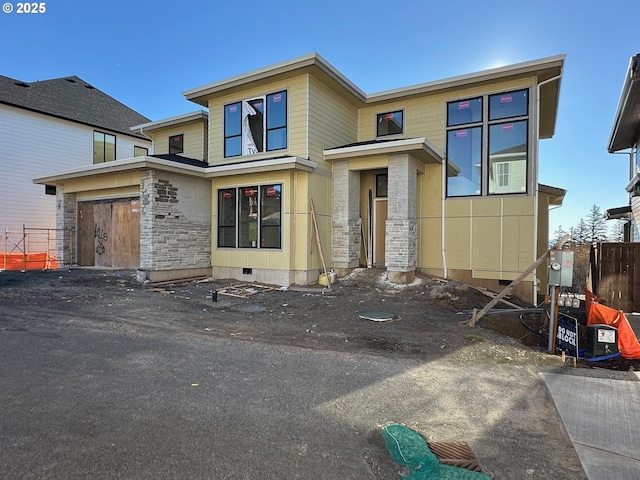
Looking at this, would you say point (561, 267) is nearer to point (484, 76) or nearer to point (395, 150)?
point (395, 150)

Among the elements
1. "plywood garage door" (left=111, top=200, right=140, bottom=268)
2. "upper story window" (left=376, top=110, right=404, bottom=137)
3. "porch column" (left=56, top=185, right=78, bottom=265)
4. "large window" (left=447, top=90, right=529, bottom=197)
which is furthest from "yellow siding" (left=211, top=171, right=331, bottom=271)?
"porch column" (left=56, top=185, right=78, bottom=265)

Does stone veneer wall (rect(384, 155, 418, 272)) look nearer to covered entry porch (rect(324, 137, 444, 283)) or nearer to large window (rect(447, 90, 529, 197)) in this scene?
covered entry porch (rect(324, 137, 444, 283))

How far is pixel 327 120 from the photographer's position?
11.7 meters

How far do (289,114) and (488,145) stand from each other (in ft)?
19.5

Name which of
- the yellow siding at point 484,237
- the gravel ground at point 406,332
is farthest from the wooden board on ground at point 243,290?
the yellow siding at point 484,237

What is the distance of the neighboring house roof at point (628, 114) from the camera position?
25.7 ft

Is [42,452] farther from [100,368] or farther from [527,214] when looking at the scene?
[527,214]

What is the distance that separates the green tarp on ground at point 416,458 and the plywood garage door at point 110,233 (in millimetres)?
12331

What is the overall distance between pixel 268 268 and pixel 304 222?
1.77m

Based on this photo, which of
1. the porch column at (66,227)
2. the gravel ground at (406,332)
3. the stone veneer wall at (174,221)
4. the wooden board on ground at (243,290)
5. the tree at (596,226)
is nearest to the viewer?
the gravel ground at (406,332)

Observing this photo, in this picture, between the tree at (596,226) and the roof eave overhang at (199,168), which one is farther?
the tree at (596,226)

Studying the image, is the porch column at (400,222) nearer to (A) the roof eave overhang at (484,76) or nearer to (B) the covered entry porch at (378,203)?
(B) the covered entry porch at (378,203)

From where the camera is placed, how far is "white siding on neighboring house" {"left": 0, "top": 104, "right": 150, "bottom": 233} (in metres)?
17.2

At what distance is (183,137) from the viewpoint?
15.5 meters
